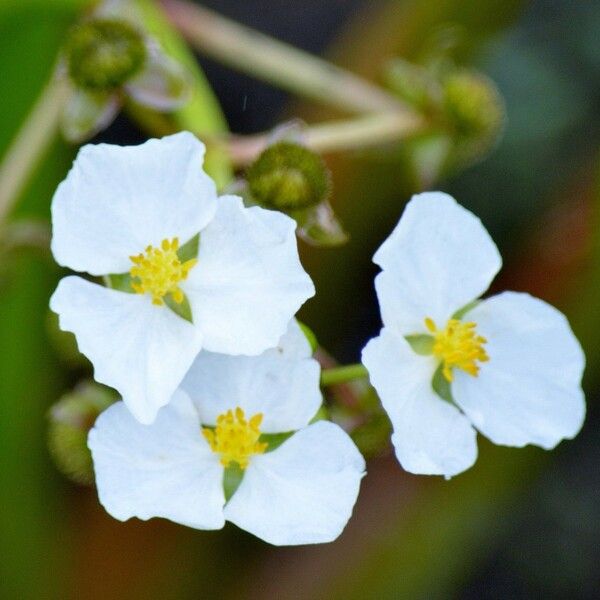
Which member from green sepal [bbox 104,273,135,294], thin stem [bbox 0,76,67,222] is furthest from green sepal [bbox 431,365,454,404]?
thin stem [bbox 0,76,67,222]

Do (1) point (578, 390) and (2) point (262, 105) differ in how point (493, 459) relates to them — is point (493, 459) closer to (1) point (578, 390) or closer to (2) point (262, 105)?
(1) point (578, 390)

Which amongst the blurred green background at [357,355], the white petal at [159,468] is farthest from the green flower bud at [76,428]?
the blurred green background at [357,355]

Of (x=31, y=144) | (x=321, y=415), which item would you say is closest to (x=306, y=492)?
(x=321, y=415)

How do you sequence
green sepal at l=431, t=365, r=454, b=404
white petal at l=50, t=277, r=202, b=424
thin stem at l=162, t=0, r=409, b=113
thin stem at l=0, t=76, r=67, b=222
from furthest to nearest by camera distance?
thin stem at l=162, t=0, r=409, b=113
thin stem at l=0, t=76, r=67, b=222
green sepal at l=431, t=365, r=454, b=404
white petal at l=50, t=277, r=202, b=424

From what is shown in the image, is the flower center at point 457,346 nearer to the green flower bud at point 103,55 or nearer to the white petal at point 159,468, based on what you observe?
the white petal at point 159,468

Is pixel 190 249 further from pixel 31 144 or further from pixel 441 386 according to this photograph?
pixel 31 144

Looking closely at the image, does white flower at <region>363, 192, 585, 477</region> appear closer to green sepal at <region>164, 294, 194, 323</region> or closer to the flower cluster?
the flower cluster
